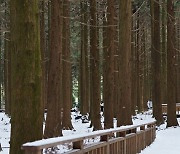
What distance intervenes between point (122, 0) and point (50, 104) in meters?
5.04

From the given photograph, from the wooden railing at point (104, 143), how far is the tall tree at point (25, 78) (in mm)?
614

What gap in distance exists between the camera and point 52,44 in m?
16.3

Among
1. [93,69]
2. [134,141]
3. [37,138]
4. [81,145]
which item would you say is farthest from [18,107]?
[93,69]

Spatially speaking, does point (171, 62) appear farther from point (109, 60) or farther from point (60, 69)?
point (60, 69)

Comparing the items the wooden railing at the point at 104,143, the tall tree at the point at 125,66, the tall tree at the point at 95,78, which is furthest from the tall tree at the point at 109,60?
the tall tree at the point at 125,66

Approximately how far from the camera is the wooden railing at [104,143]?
536cm

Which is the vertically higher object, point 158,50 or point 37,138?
point 158,50

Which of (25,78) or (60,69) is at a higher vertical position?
(60,69)

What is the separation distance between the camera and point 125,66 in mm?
15227

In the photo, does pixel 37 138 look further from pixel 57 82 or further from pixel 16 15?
pixel 57 82

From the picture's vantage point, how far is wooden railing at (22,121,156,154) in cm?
536

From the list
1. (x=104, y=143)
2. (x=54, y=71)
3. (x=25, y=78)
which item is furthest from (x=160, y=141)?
(x=25, y=78)

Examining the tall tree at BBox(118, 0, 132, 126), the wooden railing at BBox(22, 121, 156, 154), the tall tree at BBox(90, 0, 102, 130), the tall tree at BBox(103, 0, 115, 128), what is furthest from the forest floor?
the tall tree at BBox(103, 0, 115, 128)

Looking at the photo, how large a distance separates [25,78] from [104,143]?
2.89 m
